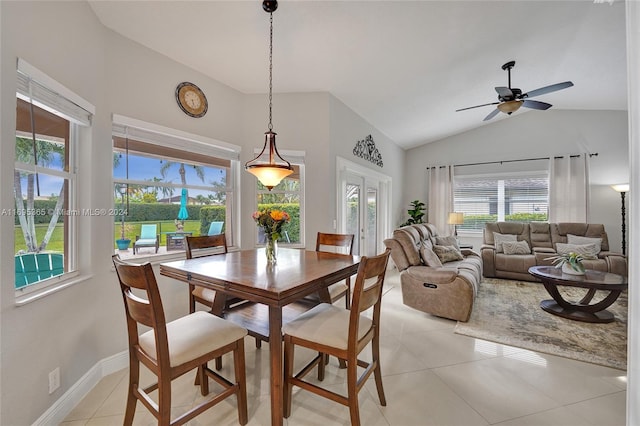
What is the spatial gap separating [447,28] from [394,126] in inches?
99.7

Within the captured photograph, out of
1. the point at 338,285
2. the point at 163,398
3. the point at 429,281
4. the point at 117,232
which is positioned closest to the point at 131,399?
the point at 163,398

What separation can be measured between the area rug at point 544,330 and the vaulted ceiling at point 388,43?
3.00 meters

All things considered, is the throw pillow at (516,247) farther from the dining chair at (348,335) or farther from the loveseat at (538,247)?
the dining chair at (348,335)

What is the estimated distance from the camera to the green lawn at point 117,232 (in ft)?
4.78

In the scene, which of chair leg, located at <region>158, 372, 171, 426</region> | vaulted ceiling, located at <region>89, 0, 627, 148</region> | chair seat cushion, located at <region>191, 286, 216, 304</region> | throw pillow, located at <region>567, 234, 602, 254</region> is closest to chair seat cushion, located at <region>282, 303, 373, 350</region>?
chair leg, located at <region>158, 372, 171, 426</region>

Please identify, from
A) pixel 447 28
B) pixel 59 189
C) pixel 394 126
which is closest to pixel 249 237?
pixel 59 189

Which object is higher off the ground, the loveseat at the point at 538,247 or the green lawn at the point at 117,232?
the green lawn at the point at 117,232

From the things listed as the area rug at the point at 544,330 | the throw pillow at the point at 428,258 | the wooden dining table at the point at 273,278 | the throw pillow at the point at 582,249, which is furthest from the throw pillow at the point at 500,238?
the wooden dining table at the point at 273,278

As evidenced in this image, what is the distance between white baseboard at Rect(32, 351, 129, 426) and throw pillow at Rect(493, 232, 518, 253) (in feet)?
18.8

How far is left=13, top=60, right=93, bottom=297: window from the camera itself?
145 cm

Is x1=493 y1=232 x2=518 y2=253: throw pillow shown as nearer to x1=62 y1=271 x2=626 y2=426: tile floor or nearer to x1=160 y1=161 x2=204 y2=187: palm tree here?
x1=62 y1=271 x2=626 y2=426: tile floor

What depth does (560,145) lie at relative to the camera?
5.32 meters

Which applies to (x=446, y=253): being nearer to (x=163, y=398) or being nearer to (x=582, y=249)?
(x=582, y=249)

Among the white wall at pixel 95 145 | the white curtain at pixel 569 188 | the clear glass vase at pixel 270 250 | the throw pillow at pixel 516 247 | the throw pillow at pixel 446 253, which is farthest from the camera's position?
the white curtain at pixel 569 188
